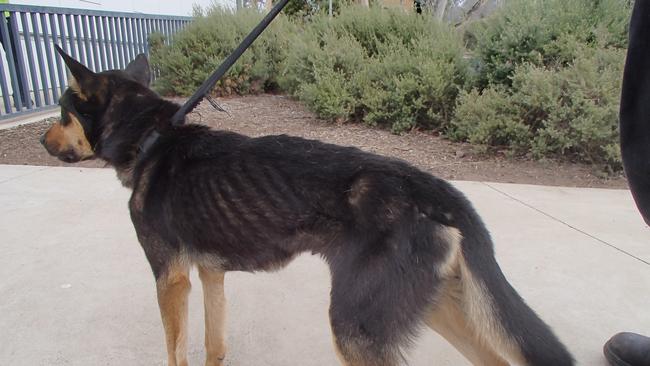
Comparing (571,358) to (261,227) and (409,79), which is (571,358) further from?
(409,79)

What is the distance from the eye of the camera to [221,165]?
222 cm

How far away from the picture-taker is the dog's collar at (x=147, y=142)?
2.41 metres

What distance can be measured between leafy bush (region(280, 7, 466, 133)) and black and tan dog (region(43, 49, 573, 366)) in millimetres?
4958

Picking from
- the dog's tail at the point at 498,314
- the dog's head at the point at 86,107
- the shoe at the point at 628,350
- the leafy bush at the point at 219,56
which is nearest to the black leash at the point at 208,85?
the dog's head at the point at 86,107

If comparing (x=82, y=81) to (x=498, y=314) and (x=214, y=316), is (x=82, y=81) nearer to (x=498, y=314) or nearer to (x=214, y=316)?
(x=214, y=316)

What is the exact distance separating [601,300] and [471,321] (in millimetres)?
1643

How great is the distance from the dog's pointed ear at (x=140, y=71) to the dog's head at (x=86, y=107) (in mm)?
243

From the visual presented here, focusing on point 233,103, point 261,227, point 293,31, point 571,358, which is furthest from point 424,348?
point 293,31

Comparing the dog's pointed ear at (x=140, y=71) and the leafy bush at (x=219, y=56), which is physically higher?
the dog's pointed ear at (x=140, y=71)

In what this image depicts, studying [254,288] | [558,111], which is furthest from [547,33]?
[254,288]

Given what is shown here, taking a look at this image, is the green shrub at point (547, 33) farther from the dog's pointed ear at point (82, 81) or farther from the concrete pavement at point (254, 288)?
the dog's pointed ear at point (82, 81)

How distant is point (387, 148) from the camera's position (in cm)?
654

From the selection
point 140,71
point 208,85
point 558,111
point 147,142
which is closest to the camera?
point 147,142

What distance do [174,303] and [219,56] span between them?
27.3 feet
